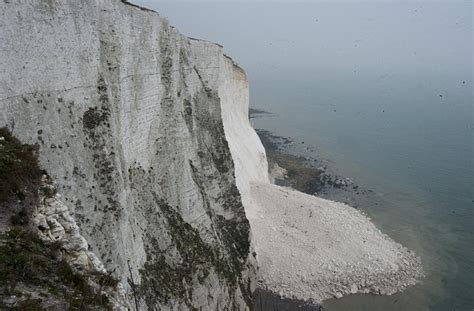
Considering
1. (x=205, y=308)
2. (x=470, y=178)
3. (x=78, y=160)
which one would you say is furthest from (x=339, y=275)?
(x=470, y=178)

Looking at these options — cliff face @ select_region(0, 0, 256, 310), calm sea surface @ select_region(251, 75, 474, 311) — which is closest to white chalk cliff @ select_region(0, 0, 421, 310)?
cliff face @ select_region(0, 0, 256, 310)

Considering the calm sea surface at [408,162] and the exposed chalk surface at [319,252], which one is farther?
the calm sea surface at [408,162]

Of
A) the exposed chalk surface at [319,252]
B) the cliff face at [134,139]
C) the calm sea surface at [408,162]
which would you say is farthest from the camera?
the calm sea surface at [408,162]

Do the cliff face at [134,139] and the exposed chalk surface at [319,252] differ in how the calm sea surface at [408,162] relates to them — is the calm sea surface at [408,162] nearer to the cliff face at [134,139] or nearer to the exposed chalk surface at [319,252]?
the exposed chalk surface at [319,252]

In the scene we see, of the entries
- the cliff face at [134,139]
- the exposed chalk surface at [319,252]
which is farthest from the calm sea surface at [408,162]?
the cliff face at [134,139]

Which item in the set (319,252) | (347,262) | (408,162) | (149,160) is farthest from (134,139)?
(408,162)

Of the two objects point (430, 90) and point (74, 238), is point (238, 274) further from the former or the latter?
point (430, 90)

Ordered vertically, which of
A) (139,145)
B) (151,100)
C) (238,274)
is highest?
(151,100)

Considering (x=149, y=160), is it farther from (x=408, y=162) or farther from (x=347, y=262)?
(x=408, y=162)
